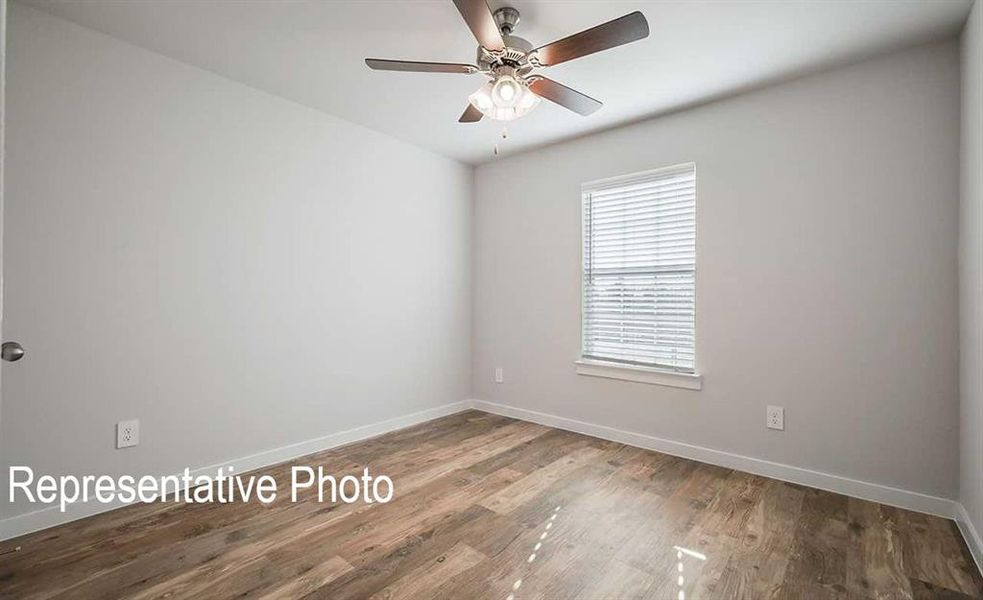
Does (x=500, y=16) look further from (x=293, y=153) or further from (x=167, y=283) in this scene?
(x=167, y=283)

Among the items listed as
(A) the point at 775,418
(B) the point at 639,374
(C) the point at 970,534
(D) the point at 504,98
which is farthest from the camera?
(B) the point at 639,374

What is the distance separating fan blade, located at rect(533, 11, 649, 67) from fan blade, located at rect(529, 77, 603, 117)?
148 mm

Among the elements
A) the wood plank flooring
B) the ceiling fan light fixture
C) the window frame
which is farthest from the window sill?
the ceiling fan light fixture

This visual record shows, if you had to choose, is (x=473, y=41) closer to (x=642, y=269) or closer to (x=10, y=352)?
(x=642, y=269)

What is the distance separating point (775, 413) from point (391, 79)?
2920mm

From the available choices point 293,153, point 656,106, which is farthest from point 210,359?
point 656,106

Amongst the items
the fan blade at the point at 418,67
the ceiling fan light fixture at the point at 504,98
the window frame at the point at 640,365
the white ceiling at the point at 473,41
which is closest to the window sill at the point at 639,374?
the window frame at the point at 640,365

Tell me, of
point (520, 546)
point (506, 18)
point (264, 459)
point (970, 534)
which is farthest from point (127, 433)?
point (970, 534)

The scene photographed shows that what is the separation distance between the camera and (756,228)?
9.45ft

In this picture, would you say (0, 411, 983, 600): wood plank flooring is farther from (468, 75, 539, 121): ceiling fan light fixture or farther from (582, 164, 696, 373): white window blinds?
(468, 75, 539, 121): ceiling fan light fixture

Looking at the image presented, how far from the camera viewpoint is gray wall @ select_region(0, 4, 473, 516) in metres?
2.18

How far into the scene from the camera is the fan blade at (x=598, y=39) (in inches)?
70.1

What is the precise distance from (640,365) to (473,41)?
2304 mm

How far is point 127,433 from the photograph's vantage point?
2408mm
